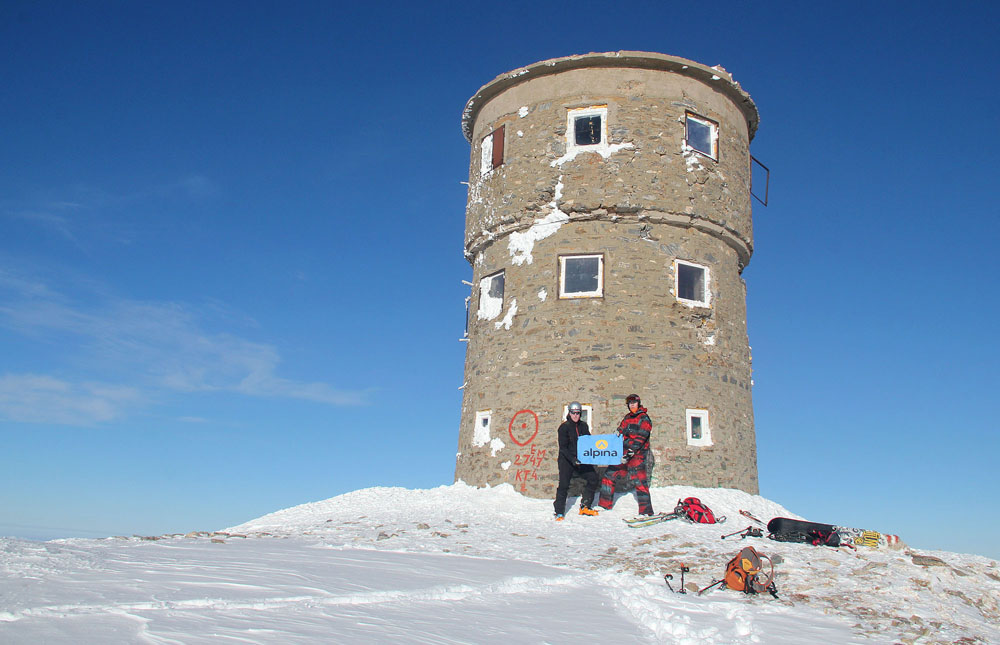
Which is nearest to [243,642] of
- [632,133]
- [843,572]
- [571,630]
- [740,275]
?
[571,630]

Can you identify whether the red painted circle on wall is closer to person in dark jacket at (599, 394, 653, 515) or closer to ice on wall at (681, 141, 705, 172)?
person in dark jacket at (599, 394, 653, 515)

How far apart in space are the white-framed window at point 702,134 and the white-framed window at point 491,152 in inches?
156

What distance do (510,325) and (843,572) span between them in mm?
8229

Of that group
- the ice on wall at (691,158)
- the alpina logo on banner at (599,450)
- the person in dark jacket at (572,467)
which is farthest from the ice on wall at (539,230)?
the alpina logo on banner at (599,450)

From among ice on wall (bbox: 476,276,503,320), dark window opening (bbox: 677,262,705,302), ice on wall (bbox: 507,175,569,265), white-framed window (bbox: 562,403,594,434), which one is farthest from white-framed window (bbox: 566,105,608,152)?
white-framed window (bbox: 562,403,594,434)

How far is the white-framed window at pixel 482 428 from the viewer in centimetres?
1477

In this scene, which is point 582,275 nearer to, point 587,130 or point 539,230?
point 539,230

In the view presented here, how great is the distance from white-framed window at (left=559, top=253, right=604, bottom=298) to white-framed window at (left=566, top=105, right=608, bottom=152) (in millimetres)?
2350

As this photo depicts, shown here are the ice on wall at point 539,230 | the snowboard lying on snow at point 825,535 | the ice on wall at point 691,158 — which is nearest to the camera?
the snowboard lying on snow at point 825,535

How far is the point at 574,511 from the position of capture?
12664 mm

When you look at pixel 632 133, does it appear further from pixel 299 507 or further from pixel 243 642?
pixel 243 642

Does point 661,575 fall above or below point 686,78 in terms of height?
below

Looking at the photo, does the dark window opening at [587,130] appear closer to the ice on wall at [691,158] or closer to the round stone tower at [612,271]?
the round stone tower at [612,271]

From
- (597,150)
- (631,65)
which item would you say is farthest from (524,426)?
(631,65)
